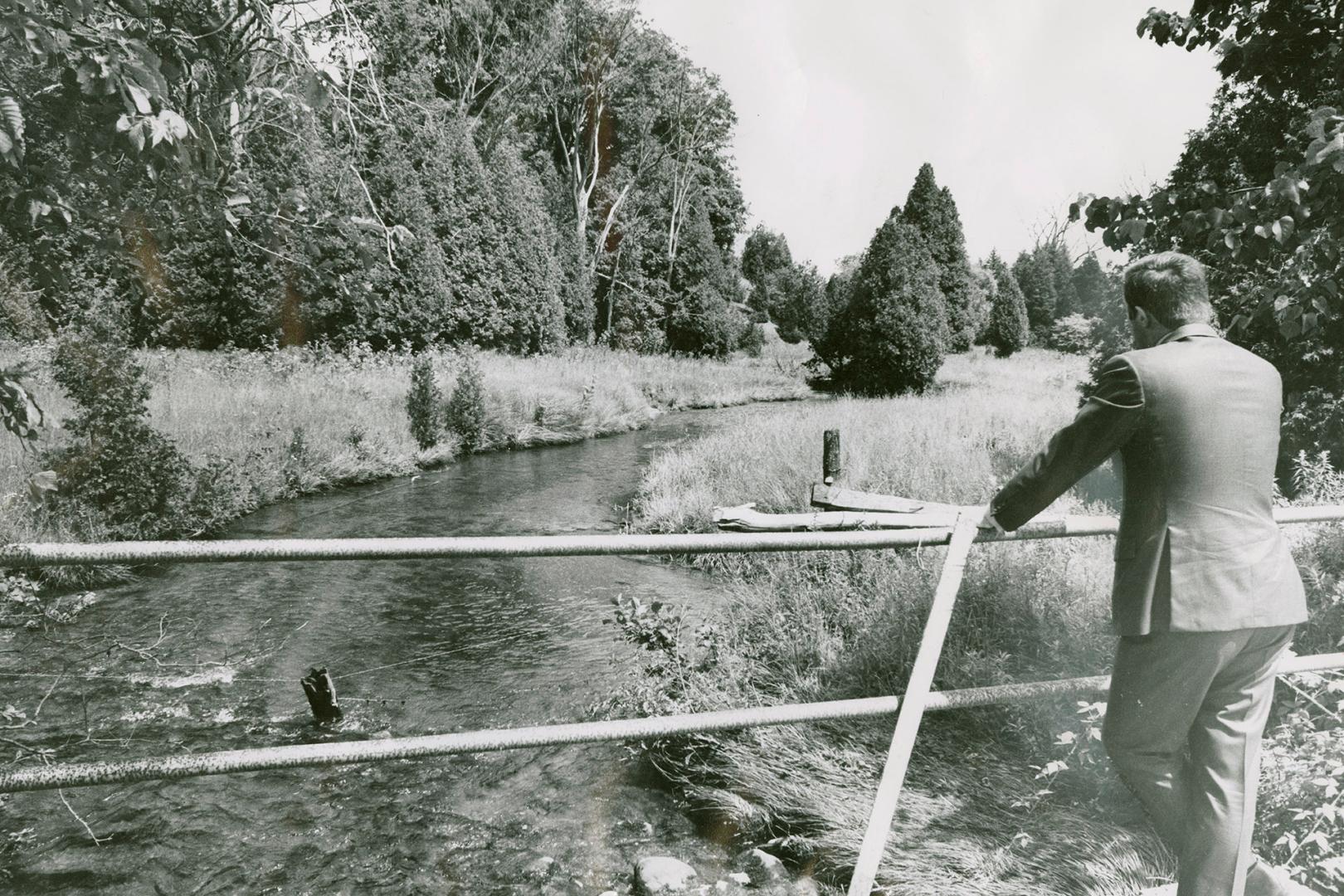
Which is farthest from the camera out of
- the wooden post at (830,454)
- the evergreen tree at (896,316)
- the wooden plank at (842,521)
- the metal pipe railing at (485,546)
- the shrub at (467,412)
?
the evergreen tree at (896,316)

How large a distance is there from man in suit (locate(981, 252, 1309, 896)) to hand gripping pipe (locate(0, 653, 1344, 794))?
407mm

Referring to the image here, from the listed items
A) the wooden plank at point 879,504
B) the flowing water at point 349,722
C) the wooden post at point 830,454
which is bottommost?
the flowing water at point 349,722

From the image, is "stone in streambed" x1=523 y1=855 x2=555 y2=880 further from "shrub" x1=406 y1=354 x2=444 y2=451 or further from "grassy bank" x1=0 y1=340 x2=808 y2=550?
"shrub" x1=406 y1=354 x2=444 y2=451

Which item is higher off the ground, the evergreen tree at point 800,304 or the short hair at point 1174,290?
the evergreen tree at point 800,304

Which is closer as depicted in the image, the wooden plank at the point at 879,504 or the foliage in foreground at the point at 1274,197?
the wooden plank at the point at 879,504

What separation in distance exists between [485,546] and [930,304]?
22.0 m

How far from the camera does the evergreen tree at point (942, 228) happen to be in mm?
28562

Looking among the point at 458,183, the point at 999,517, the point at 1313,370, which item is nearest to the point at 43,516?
the point at 999,517

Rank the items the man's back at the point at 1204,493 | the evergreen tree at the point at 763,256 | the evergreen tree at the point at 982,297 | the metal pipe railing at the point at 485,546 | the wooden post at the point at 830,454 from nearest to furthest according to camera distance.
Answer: the metal pipe railing at the point at 485,546 < the man's back at the point at 1204,493 < the wooden post at the point at 830,454 < the evergreen tree at the point at 982,297 < the evergreen tree at the point at 763,256

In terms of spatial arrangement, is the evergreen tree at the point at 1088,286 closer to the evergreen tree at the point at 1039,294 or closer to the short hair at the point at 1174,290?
the evergreen tree at the point at 1039,294

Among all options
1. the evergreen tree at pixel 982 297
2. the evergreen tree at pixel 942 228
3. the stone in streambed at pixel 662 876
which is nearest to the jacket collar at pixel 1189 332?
the stone in streambed at pixel 662 876

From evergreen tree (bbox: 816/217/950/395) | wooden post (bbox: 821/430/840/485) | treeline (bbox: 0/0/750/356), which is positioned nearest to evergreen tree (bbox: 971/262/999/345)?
treeline (bbox: 0/0/750/356)

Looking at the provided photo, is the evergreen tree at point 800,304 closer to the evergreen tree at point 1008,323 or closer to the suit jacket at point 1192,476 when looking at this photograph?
the evergreen tree at point 1008,323

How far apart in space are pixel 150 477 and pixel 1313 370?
11.4 meters
